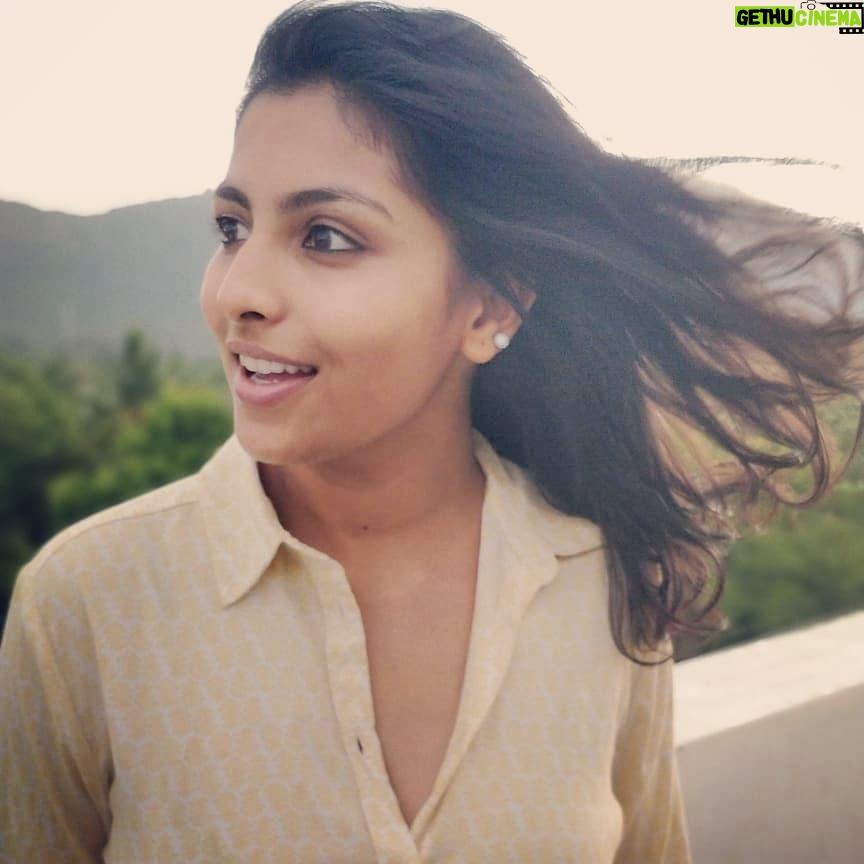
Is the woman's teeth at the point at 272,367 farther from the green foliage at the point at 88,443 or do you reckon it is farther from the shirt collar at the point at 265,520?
the green foliage at the point at 88,443

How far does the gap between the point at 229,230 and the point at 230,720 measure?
23.5 inches

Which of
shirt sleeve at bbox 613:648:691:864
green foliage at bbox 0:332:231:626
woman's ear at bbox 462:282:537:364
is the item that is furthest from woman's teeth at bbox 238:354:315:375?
green foliage at bbox 0:332:231:626

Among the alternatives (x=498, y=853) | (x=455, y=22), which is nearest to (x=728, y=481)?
(x=498, y=853)

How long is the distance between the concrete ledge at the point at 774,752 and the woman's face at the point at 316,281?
37.4 inches

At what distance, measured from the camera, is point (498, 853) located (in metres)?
1.15

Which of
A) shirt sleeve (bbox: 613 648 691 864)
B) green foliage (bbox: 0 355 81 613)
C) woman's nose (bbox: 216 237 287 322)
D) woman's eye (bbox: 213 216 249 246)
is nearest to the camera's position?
woman's nose (bbox: 216 237 287 322)

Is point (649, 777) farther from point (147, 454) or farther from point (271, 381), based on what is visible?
point (147, 454)

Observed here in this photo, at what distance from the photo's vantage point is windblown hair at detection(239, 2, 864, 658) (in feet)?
3.74

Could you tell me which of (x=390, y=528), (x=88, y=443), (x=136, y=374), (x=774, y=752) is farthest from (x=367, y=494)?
(x=88, y=443)

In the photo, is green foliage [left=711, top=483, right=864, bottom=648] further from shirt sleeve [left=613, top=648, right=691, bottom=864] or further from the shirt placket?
the shirt placket

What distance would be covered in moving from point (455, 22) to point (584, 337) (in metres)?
0.46

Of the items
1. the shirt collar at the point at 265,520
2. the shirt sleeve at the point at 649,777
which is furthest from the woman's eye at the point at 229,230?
the shirt sleeve at the point at 649,777

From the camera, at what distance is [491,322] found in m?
1.25

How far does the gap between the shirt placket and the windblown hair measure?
1.30 ft
